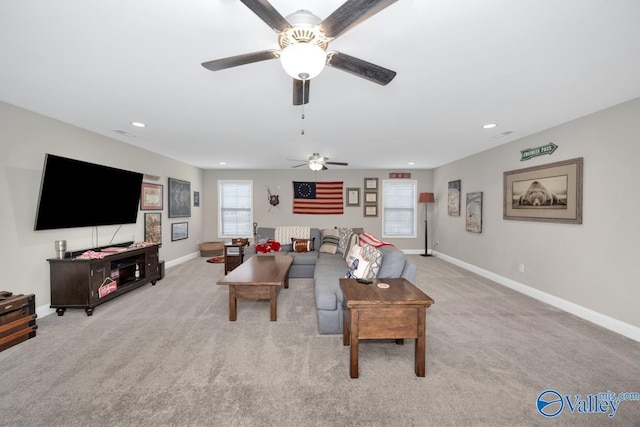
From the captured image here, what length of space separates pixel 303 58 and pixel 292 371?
2225 mm

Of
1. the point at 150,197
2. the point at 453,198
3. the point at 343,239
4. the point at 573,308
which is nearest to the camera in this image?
the point at 573,308

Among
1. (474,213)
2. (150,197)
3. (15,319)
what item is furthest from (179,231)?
(474,213)

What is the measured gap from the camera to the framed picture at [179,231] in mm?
5770

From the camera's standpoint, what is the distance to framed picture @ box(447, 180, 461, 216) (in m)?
5.89

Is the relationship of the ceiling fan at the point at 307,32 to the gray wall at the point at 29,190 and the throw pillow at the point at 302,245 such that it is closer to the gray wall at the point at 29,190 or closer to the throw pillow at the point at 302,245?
the gray wall at the point at 29,190

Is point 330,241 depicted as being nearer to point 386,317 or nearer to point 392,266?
point 392,266

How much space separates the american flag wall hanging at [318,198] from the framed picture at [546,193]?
3.98 metres

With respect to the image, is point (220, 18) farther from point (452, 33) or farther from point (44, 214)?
point (44, 214)

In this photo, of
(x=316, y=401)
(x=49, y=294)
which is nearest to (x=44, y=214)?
(x=49, y=294)

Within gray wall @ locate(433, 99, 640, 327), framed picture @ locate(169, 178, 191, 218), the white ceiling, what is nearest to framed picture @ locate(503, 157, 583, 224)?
gray wall @ locate(433, 99, 640, 327)

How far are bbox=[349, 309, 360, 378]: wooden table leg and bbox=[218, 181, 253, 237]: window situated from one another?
5918 millimetres

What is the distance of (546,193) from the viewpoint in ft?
11.8

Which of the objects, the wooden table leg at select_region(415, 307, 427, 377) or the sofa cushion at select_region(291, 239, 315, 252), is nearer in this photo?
the wooden table leg at select_region(415, 307, 427, 377)

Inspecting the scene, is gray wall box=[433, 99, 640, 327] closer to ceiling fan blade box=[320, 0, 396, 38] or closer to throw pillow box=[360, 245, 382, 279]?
throw pillow box=[360, 245, 382, 279]
